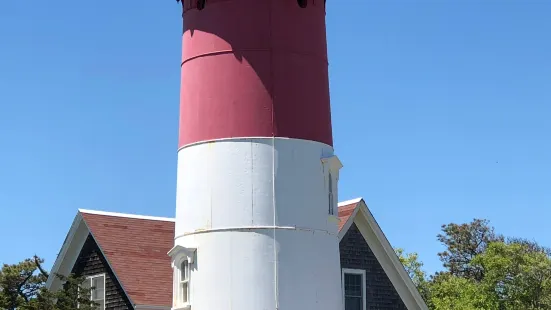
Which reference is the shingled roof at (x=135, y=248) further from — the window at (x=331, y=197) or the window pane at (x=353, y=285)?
the window at (x=331, y=197)

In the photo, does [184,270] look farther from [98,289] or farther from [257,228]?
[98,289]

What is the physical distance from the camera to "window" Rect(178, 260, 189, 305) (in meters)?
23.4

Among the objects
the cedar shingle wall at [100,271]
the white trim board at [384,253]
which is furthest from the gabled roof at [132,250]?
Answer: the white trim board at [384,253]

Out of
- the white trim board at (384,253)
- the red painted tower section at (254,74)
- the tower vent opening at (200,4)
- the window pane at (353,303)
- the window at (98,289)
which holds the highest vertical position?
the tower vent opening at (200,4)

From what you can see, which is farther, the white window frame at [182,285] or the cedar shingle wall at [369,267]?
the cedar shingle wall at [369,267]

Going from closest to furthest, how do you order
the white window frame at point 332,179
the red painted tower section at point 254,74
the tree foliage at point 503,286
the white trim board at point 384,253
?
1. the red painted tower section at point 254,74
2. the white window frame at point 332,179
3. the white trim board at point 384,253
4. the tree foliage at point 503,286

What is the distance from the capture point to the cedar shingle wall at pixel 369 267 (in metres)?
29.5

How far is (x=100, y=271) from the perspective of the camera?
28.5m

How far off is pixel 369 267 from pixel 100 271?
684 cm

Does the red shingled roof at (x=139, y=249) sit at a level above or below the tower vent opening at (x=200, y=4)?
below

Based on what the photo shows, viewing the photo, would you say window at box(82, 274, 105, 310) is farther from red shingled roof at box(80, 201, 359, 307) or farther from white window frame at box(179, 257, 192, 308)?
white window frame at box(179, 257, 192, 308)

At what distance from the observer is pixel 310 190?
2325 centimetres

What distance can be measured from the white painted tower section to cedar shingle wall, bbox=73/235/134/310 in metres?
4.20

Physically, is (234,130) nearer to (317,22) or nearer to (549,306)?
(317,22)
